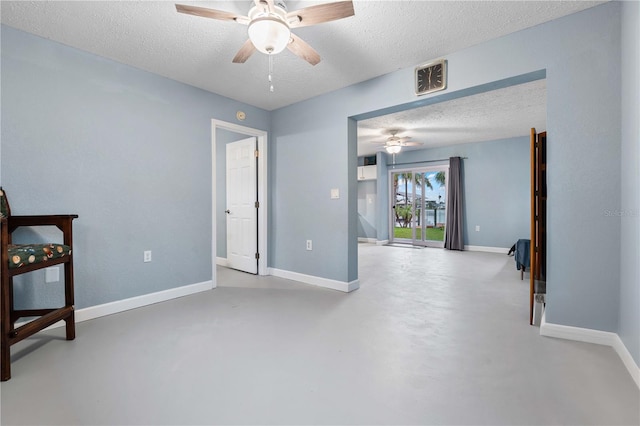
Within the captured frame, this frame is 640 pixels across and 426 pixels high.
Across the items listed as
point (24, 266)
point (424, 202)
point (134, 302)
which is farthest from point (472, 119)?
point (24, 266)

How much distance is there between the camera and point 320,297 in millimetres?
3230

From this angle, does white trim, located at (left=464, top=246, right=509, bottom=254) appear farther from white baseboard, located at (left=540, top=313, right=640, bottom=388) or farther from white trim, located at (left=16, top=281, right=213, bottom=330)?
white trim, located at (left=16, top=281, right=213, bottom=330)

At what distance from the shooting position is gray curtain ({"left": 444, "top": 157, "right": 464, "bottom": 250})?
22.5ft

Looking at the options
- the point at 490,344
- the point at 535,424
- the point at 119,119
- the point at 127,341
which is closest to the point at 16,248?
the point at 127,341

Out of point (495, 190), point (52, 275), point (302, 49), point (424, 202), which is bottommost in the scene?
point (52, 275)

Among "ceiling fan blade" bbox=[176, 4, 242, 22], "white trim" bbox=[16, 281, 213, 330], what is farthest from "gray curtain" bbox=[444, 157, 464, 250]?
"ceiling fan blade" bbox=[176, 4, 242, 22]

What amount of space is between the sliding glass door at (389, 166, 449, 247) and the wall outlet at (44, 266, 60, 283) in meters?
7.11

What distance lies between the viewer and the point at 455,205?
271 inches

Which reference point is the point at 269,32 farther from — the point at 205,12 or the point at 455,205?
the point at 455,205

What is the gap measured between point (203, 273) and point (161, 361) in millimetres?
1689

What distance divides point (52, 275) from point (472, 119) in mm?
5817

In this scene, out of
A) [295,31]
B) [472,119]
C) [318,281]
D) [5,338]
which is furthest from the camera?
[472,119]

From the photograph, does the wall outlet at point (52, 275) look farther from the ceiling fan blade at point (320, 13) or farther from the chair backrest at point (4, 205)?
the ceiling fan blade at point (320, 13)

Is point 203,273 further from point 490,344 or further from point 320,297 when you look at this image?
point 490,344
